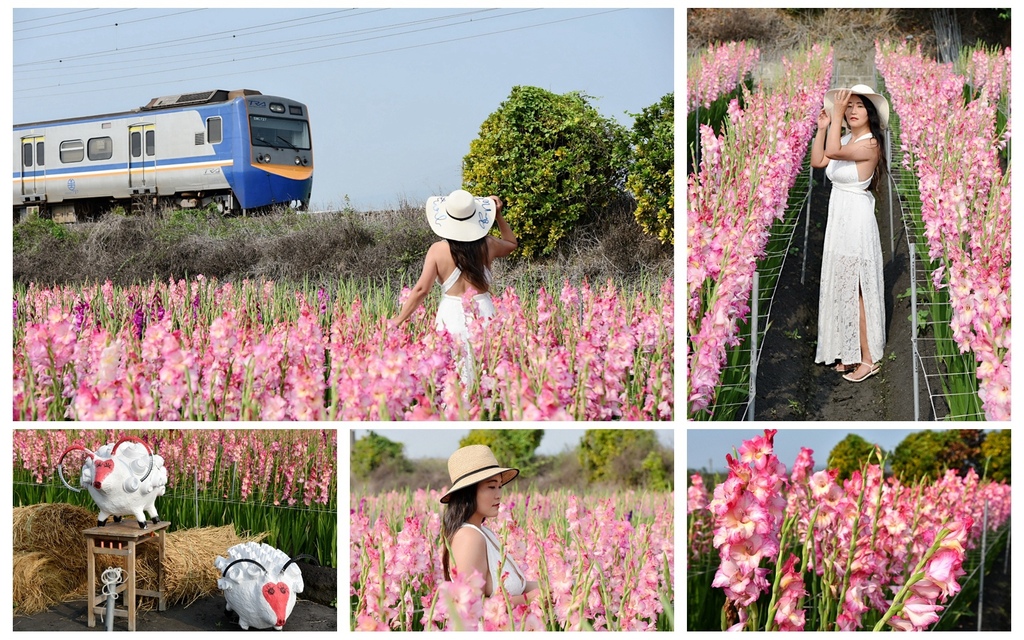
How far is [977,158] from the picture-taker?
4094 millimetres

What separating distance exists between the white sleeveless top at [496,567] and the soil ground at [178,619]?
0.98m

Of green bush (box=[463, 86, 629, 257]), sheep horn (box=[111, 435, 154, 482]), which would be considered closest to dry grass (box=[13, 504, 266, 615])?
sheep horn (box=[111, 435, 154, 482])

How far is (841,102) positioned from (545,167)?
1575 millimetres

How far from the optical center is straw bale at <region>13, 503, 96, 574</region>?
13.0ft

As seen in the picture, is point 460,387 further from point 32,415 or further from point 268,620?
point 32,415

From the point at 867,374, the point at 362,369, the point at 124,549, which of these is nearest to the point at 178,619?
the point at 124,549

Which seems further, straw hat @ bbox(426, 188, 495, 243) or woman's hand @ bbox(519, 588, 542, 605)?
straw hat @ bbox(426, 188, 495, 243)

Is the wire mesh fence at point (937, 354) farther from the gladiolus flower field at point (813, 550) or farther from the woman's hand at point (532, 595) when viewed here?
the woman's hand at point (532, 595)

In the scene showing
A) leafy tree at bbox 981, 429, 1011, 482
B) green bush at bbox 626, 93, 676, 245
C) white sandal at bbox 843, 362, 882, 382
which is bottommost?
leafy tree at bbox 981, 429, 1011, 482

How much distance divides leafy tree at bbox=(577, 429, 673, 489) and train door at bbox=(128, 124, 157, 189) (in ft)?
12.3

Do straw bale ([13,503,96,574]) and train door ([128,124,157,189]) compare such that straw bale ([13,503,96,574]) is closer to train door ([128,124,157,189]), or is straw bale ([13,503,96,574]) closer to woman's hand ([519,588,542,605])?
woman's hand ([519,588,542,605])

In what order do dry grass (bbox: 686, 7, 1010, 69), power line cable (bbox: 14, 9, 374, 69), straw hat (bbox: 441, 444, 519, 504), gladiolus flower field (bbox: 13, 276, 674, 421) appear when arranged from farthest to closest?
power line cable (bbox: 14, 9, 374, 69)
dry grass (bbox: 686, 7, 1010, 69)
gladiolus flower field (bbox: 13, 276, 674, 421)
straw hat (bbox: 441, 444, 519, 504)

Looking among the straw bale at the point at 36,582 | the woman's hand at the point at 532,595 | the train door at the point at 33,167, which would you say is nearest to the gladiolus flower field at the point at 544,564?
the woman's hand at the point at 532,595

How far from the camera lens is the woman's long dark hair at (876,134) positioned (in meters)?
3.81
